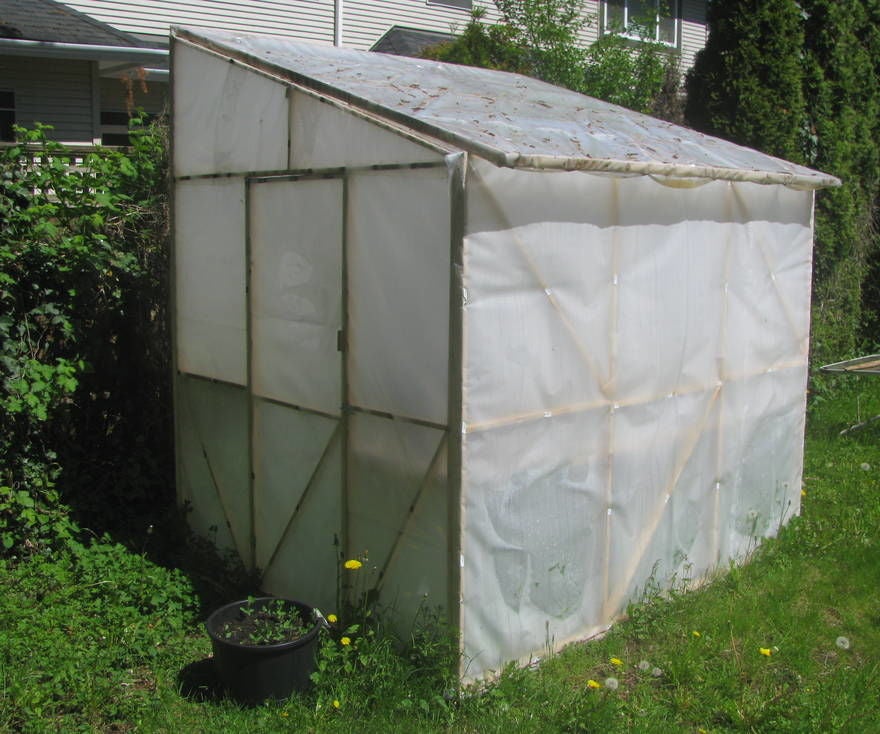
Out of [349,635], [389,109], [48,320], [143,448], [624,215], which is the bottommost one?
[349,635]

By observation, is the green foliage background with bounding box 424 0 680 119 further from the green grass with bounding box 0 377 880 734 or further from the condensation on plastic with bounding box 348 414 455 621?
the condensation on plastic with bounding box 348 414 455 621

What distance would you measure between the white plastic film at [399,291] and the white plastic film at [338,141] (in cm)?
8

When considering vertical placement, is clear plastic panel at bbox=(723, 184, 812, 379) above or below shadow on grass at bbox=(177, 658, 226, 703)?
above

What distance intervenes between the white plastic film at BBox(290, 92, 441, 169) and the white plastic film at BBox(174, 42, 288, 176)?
0.45 feet

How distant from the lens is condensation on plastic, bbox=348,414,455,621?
4.17 metres

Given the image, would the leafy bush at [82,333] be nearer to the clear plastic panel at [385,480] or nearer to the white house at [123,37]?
the clear plastic panel at [385,480]

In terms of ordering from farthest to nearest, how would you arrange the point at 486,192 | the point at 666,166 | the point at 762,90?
1. the point at 762,90
2. the point at 666,166
3. the point at 486,192

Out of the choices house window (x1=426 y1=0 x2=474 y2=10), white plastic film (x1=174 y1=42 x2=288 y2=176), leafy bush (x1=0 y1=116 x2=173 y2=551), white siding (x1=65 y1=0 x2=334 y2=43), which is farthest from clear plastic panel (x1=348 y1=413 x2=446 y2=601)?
house window (x1=426 y1=0 x2=474 y2=10)

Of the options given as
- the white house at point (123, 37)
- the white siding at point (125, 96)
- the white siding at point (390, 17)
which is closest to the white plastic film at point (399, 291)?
the white house at point (123, 37)

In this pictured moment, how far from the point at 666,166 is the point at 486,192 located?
1.19 meters

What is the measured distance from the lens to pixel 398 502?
4.35 metres

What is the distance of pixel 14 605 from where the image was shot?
4.71 m

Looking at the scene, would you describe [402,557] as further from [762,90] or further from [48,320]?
[762,90]

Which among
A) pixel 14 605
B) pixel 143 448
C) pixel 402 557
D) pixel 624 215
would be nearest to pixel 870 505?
pixel 624 215
